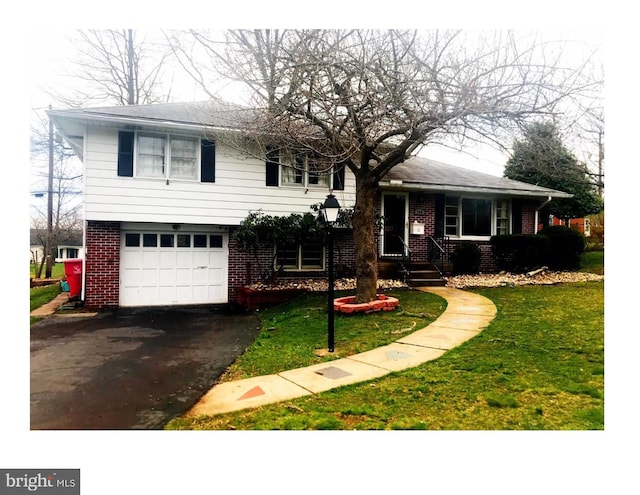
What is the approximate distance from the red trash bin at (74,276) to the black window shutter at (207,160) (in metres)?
2.97

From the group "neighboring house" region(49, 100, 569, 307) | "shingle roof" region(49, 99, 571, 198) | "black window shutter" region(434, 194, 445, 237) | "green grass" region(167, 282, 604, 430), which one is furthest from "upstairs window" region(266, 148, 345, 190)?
"green grass" region(167, 282, 604, 430)

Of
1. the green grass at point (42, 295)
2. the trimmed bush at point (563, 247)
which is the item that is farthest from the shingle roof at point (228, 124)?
the green grass at point (42, 295)

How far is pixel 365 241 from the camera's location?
5883 millimetres

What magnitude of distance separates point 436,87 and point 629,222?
2414 mm

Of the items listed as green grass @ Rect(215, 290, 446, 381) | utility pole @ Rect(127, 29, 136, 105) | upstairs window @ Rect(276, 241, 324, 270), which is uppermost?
utility pole @ Rect(127, 29, 136, 105)

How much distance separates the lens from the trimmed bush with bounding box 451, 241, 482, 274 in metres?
9.03

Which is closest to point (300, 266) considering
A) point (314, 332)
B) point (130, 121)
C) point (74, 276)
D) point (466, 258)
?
point (314, 332)

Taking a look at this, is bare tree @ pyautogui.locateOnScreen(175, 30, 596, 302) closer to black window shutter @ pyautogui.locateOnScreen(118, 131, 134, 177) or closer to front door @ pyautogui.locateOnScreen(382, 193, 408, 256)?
black window shutter @ pyautogui.locateOnScreen(118, 131, 134, 177)

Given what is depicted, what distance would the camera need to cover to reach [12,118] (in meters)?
3.38

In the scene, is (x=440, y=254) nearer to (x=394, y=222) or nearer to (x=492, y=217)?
(x=394, y=222)

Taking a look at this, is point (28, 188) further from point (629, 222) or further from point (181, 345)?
point (629, 222)

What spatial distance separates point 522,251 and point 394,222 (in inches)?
123

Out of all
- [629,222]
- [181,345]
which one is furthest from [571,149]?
[181,345]

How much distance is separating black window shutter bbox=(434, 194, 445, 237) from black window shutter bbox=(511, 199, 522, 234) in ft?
7.39
